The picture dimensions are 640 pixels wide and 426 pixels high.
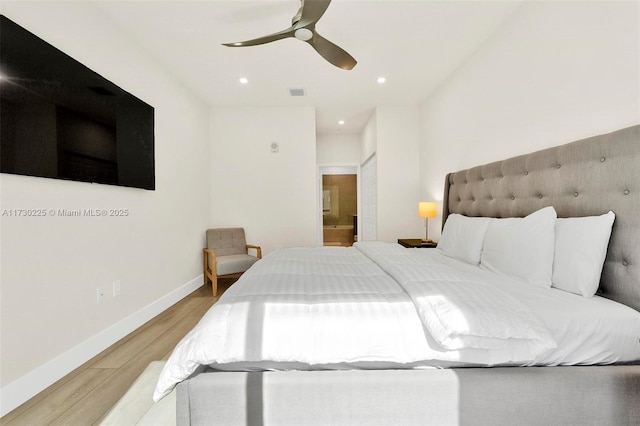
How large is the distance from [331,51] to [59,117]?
1.96 m

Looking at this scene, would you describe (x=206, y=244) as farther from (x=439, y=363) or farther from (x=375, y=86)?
(x=439, y=363)

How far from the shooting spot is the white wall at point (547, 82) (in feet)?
4.68

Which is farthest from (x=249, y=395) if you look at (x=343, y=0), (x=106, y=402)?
(x=343, y=0)

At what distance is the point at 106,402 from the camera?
150 cm

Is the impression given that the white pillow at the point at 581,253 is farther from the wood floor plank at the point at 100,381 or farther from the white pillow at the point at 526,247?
the wood floor plank at the point at 100,381

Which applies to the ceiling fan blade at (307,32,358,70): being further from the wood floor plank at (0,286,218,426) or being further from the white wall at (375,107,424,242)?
the wood floor plank at (0,286,218,426)

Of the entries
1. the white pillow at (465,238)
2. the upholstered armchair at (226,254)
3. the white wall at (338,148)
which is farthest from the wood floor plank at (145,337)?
the white wall at (338,148)

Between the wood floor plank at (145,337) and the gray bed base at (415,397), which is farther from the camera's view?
the wood floor plank at (145,337)

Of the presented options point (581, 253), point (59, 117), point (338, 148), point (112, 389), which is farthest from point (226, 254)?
point (581, 253)

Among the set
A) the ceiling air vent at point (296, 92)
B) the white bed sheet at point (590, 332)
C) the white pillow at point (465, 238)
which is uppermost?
the ceiling air vent at point (296, 92)

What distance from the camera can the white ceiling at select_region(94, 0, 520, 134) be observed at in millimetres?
2109

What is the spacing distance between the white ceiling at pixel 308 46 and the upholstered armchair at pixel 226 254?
1995 mm

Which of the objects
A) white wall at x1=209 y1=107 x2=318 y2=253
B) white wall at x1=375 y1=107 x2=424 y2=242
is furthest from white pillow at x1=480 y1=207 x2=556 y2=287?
white wall at x1=209 y1=107 x2=318 y2=253

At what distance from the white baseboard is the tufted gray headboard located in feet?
10.5
